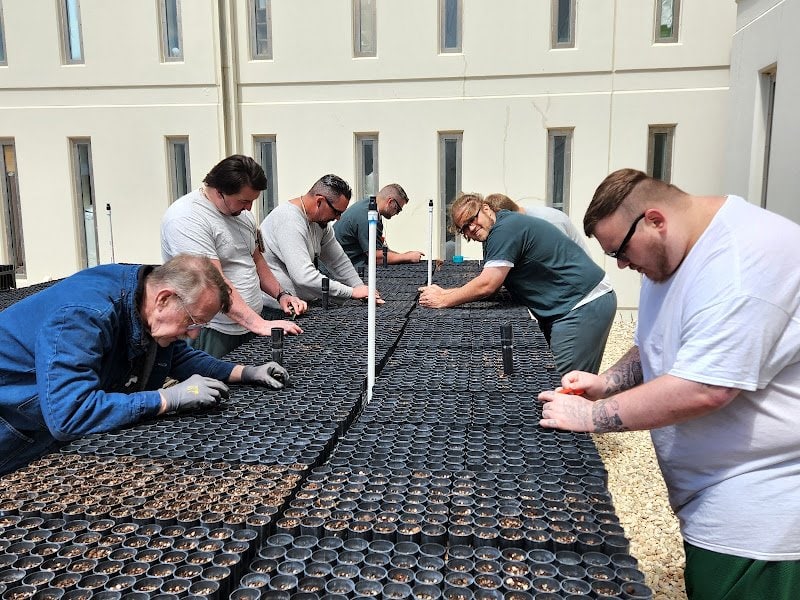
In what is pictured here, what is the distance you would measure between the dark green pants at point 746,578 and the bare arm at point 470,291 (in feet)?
6.43

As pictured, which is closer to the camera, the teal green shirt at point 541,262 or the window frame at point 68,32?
the teal green shirt at point 541,262

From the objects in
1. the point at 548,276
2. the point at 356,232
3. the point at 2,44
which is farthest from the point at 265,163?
the point at 548,276

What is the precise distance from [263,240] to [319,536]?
8.82 feet

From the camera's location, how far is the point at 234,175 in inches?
108

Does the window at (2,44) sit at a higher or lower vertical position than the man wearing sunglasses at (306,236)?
higher

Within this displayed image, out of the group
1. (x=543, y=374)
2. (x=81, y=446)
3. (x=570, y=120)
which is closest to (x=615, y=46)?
(x=570, y=120)

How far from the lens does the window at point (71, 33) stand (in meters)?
7.93

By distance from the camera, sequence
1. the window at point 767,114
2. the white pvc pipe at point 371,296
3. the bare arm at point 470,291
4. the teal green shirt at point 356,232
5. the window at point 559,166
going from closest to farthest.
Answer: the white pvc pipe at point 371,296, the bare arm at point 470,291, the teal green shirt at point 356,232, the window at point 767,114, the window at point 559,166

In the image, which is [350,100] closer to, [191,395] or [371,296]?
[371,296]

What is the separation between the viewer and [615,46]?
7.14 metres

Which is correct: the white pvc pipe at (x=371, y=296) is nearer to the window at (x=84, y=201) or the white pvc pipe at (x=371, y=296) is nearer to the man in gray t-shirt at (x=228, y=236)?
the man in gray t-shirt at (x=228, y=236)

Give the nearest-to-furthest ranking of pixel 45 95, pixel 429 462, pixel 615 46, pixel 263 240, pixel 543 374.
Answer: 1. pixel 429 462
2. pixel 543 374
3. pixel 263 240
4. pixel 615 46
5. pixel 45 95

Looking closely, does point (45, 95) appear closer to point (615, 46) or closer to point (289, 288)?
point (289, 288)

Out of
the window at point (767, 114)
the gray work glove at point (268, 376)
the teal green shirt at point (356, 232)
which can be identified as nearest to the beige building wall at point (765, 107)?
the window at point (767, 114)
